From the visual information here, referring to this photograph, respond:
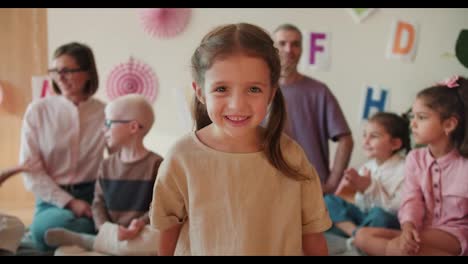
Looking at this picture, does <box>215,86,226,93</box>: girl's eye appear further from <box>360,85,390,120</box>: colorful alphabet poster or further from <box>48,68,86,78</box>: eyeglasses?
<box>360,85,390,120</box>: colorful alphabet poster

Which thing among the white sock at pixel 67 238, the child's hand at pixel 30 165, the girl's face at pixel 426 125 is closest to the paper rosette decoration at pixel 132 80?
the child's hand at pixel 30 165

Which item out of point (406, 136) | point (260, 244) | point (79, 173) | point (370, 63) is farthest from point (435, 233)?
point (79, 173)

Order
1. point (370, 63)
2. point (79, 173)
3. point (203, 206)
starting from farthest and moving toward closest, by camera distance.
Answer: point (370, 63)
point (79, 173)
point (203, 206)

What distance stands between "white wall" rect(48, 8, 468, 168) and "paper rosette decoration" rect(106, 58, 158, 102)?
0.01 meters

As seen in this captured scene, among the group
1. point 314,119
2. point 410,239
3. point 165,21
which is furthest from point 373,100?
point 165,21

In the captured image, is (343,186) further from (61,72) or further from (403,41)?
(61,72)

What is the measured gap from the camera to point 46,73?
0.95 m

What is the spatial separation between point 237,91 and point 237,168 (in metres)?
0.10

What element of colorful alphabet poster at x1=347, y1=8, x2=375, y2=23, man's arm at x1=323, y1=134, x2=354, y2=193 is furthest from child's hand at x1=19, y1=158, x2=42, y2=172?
colorful alphabet poster at x1=347, y1=8, x2=375, y2=23

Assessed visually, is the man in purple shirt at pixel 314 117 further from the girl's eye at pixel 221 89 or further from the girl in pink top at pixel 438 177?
the girl's eye at pixel 221 89

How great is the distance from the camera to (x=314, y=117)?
1054 millimetres

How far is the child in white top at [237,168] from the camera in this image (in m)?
0.55
